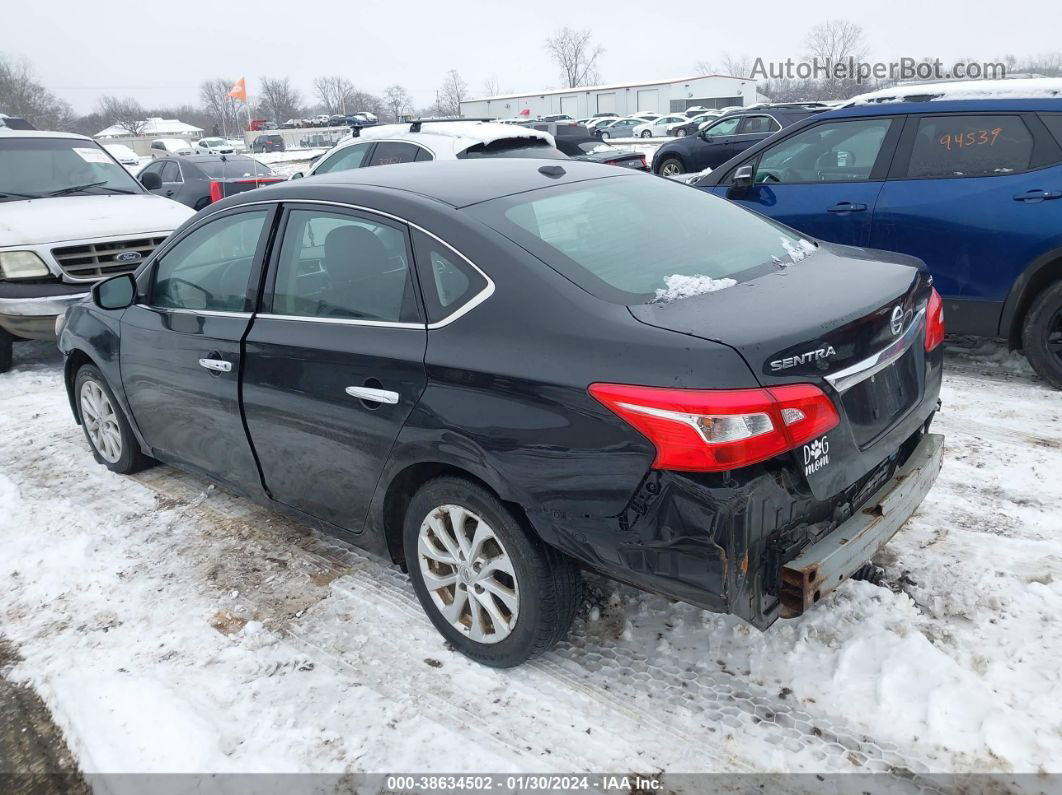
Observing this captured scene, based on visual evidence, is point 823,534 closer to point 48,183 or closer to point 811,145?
point 811,145

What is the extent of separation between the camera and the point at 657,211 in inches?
128

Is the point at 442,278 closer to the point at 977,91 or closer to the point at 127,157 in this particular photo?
the point at 977,91

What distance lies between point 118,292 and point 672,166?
15.9 m

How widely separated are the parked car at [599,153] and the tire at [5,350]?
618 cm

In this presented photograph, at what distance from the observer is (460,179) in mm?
3234

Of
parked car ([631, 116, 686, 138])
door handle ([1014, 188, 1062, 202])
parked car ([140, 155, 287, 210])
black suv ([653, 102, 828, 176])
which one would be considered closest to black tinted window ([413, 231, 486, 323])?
door handle ([1014, 188, 1062, 202])

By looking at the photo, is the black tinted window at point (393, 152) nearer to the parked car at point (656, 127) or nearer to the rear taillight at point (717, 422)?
the rear taillight at point (717, 422)

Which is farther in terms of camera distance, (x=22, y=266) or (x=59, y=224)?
(x=59, y=224)

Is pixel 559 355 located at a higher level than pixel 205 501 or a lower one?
higher

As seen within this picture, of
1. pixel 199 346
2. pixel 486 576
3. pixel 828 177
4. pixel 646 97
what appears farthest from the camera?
pixel 646 97

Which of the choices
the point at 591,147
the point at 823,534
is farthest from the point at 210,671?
the point at 591,147

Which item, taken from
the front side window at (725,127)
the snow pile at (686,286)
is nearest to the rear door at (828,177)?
the snow pile at (686,286)

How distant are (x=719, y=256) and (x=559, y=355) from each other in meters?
0.92

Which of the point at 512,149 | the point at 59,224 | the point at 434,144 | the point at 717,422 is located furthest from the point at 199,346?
the point at 512,149
